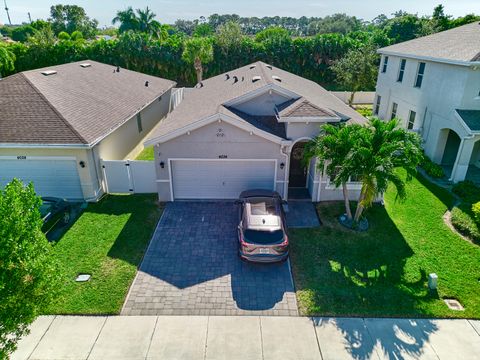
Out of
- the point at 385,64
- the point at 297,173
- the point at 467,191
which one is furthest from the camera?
the point at 385,64

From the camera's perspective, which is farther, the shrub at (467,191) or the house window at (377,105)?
the house window at (377,105)

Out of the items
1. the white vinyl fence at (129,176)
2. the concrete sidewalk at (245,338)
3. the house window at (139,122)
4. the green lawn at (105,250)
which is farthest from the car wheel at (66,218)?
the house window at (139,122)

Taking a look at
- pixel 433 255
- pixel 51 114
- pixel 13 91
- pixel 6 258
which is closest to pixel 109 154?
pixel 51 114

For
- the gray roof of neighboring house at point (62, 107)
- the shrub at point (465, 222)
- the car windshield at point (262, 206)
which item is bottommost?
the shrub at point (465, 222)

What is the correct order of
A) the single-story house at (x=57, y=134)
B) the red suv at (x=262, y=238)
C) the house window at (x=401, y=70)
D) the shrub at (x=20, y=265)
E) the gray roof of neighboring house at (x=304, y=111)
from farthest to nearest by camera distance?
the house window at (x=401, y=70) → the single-story house at (x=57, y=134) → the gray roof of neighboring house at (x=304, y=111) → the red suv at (x=262, y=238) → the shrub at (x=20, y=265)

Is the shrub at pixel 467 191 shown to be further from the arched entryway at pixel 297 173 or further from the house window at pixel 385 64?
the house window at pixel 385 64

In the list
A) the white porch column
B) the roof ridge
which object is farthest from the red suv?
the white porch column

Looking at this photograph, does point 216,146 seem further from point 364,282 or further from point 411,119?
point 411,119

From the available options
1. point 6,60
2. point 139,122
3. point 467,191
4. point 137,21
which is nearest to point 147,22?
point 137,21
